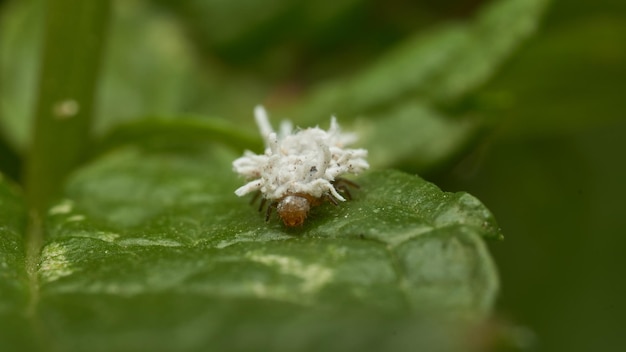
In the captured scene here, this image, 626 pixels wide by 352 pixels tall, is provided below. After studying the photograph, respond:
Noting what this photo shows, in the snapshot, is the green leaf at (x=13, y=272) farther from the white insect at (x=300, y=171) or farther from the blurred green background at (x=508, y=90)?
the blurred green background at (x=508, y=90)

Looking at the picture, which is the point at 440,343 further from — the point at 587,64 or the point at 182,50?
the point at 182,50

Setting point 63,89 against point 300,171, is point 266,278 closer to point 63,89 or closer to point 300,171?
point 300,171

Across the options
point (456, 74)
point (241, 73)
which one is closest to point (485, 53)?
point (456, 74)

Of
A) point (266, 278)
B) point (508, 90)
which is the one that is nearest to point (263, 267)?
point (266, 278)

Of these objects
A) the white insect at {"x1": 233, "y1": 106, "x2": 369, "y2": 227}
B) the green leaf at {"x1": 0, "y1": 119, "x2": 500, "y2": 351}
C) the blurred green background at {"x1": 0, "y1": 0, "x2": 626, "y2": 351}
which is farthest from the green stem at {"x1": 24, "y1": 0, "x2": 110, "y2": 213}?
the white insect at {"x1": 233, "y1": 106, "x2": 369, "y2": 227}

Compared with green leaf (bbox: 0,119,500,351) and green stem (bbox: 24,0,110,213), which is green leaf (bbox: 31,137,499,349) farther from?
green stem (bbox: 24,0,110,213)
